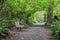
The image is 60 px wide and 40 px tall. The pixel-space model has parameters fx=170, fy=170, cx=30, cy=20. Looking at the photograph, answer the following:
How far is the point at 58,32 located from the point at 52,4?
1313cm

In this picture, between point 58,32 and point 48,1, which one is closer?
point 58,32

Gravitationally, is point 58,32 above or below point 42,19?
above

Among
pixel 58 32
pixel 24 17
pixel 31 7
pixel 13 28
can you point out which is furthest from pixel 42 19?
pixel 58 32

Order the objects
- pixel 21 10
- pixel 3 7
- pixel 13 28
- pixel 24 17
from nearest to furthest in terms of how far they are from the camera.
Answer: pixel 3 7 < pixel 13 28 < pixel 21 10 < pixel 24 17

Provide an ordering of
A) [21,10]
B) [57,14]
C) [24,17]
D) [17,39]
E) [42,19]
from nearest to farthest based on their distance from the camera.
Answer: [17,39], [21,10], [24,17], [57,14], [42,19]

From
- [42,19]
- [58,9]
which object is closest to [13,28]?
[58,9]

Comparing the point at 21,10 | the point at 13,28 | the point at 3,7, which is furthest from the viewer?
the point at 21,10

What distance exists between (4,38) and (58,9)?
16.9 m

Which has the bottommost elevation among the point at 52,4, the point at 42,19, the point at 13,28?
the point at 42,19

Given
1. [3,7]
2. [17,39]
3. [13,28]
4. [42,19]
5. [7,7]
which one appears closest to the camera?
[17,39]

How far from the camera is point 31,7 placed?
28750 mm

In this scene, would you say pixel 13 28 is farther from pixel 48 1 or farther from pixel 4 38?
pixel 48 1

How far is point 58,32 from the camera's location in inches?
435

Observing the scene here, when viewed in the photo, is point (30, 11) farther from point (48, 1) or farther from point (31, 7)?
point (48, 1)
